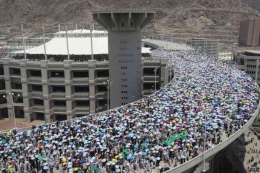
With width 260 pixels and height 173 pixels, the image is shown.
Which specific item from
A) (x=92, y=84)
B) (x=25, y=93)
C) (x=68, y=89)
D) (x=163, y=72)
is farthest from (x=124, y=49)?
(x=25, y=93)

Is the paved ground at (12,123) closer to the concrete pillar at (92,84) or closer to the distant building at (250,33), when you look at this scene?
the concrete pillar at (92,84)

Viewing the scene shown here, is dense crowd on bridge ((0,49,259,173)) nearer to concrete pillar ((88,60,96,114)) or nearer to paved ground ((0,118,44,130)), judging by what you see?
concrete pillar ((88,60,96,114))

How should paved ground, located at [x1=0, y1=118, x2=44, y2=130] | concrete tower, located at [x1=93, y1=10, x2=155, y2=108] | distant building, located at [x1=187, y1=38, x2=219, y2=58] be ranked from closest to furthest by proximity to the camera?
concrete tower, located at [x1=93, y1=10, x2=155, y2=108]
paved ground, located at [x1=0, y1=118, x2=44, y2=130]
distant building, located at [x1=187, y1=38, x2=219, y2=58]

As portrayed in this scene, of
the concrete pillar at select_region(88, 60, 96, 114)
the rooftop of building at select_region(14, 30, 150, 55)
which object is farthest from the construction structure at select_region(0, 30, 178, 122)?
the rooftop of building at select_region(14, 30, 150, 55)

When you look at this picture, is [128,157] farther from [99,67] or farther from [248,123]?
[99,67]

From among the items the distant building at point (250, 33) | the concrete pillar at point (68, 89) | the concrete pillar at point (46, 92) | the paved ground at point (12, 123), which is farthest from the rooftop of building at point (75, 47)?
the distant building at point (250, 33)
